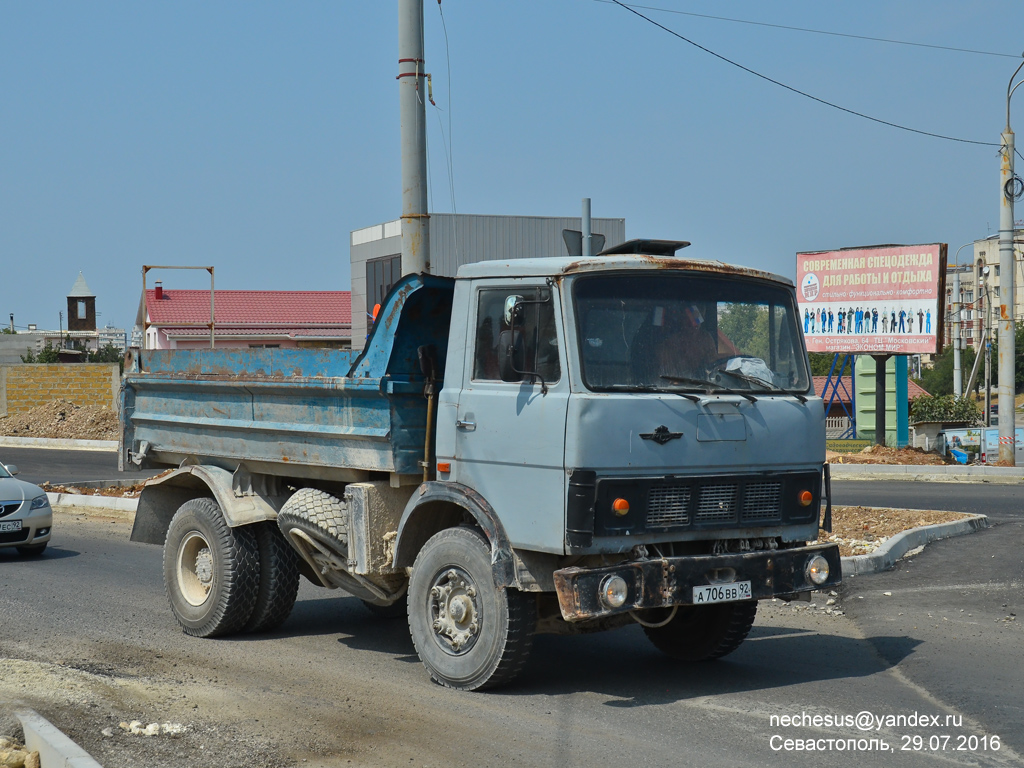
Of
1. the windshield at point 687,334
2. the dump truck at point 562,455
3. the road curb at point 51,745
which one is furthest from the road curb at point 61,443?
the windshield at point 687,334

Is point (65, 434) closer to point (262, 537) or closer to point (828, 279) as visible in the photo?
point (828, 279)

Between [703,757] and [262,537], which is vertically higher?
[262,537]

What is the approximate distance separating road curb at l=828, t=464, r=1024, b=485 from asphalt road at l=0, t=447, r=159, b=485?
13.4 meters

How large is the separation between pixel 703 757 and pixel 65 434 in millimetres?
33363

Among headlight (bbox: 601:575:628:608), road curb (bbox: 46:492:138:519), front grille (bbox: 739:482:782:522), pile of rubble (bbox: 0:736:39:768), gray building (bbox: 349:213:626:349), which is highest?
gray building (bbox: 349:213:626:349)

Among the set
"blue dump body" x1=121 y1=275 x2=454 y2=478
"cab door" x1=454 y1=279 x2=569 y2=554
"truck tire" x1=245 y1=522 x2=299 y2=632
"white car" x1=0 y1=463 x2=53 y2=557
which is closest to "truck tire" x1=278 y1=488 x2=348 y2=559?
"blue dump body" x1=121 y1=275 x2=454 y2=478

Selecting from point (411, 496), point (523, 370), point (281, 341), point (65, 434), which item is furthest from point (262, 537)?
point (281, 341)

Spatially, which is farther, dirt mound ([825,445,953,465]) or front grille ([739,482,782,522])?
dirt mound ([825,445,953,465])

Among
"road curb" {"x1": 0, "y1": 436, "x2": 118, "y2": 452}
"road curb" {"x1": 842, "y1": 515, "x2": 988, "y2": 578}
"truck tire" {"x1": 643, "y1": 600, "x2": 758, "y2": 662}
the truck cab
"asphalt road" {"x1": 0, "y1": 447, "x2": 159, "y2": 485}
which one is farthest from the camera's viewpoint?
"road curb" {"x1": 0, "y1": 436, "x2": 118, "y2": 452}

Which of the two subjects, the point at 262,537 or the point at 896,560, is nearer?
the point at 262,537

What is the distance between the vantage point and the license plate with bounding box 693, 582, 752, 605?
573cm

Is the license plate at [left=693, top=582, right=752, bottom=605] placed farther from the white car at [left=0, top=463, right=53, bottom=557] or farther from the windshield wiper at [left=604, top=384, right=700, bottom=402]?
the white car at [left=0, top=463, right=53, bottom=557]

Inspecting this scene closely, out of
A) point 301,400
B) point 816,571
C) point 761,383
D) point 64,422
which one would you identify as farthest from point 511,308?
point 64,422

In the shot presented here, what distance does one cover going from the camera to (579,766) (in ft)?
15.6
